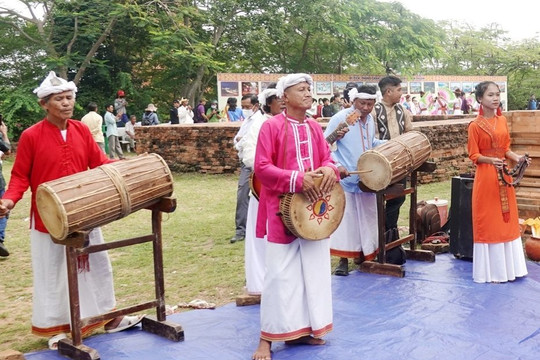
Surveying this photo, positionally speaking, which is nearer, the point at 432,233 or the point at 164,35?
the point at 432,233

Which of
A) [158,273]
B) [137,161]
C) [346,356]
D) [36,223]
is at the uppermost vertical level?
[137,161]

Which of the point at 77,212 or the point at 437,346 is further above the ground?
the point at 77,212

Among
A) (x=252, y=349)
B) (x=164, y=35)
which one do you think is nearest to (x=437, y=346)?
(x=252, y=349)

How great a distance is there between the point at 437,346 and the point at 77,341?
2.30 metres

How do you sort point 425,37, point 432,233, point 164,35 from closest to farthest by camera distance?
point 432,233 < point 164,35 < point 425,37

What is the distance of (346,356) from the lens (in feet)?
13.1

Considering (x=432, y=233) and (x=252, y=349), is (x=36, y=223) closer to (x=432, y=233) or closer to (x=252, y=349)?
(x=252, y=349)

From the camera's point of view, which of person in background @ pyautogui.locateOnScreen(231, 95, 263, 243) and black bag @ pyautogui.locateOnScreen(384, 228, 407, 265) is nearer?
black bag @ pyautogui.locateOnScreen(384, 228, 407, 265)

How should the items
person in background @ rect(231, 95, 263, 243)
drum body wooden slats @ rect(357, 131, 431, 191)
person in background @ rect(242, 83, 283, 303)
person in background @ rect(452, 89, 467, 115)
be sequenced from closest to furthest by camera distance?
person in background @ rect(242, 83, 283, 303) < drum body wooden slats @ rect(357, 131, 431, 191) < person in background @ rect(231, 95, 263, 243) < person in background @ rect(452, 89, 467, 115)

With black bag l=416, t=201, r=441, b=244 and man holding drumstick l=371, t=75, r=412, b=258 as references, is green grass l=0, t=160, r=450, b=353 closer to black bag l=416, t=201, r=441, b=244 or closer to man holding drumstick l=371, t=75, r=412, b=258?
black bag l=416, t=201, r=441, b=244

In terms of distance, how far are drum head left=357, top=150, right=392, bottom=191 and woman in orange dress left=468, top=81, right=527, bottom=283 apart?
2.41 ft

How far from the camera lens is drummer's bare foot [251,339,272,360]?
3965mm

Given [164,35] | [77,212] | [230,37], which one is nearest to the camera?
[77,212]

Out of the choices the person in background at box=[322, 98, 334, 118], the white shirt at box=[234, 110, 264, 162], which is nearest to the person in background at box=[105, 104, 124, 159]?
the person in background at box=[322, 98, 334, 118]
